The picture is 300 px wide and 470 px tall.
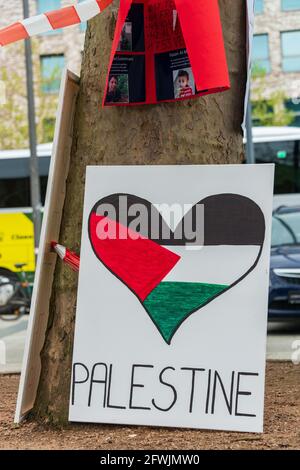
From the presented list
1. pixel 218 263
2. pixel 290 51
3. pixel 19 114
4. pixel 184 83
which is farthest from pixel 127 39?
pixel 290 51

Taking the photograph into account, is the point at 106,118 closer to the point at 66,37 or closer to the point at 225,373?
the point at 225,373

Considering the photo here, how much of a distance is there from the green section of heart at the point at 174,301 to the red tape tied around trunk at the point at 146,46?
0.91 m

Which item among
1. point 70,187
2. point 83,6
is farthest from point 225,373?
point 83,6

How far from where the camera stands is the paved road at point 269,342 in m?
7.40

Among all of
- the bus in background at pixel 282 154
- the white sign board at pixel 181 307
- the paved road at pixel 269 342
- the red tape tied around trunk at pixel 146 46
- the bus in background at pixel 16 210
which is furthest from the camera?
the bus in background at pixel 282 154

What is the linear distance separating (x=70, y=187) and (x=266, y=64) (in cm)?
3849

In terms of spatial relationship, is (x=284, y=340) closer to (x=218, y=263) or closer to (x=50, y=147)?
(x=218, y=263)

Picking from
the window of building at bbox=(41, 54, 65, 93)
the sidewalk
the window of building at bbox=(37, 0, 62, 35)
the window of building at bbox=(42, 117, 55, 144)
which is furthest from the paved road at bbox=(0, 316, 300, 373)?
the window of building at bbox=(41, 54, 65, 93)

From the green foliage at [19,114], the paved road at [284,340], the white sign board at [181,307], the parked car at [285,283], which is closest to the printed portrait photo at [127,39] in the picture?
the white sign board at [181,307]

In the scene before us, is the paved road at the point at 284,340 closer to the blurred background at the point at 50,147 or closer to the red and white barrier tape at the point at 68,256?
the blurred background at the point at 50,147

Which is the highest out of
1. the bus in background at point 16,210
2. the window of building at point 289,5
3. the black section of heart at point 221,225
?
the window of building at point 289,5

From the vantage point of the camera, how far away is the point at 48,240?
14.1 ft

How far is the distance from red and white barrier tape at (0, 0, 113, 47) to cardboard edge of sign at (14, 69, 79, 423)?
0.25 metres

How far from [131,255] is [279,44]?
38.8 meters
